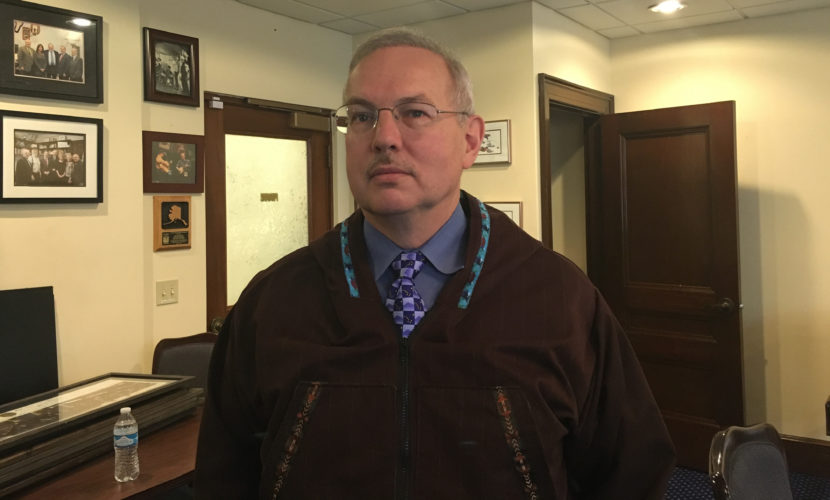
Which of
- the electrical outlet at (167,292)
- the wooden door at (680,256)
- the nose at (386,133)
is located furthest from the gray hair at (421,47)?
the wooden door at (680,256)

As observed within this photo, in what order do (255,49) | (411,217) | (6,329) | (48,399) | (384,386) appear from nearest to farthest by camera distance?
(384,386), (411,217), (48,399), (6,329), (255,49)

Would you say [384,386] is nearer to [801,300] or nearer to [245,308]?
[245,308]

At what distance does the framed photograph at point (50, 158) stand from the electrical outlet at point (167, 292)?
0.50 m

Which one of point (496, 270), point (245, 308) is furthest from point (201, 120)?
point (496, 270)

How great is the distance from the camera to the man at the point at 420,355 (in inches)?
39.8

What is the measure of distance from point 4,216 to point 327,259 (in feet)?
6.16

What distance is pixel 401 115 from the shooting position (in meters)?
1.11

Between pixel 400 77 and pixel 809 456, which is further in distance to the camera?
pixel 809 456

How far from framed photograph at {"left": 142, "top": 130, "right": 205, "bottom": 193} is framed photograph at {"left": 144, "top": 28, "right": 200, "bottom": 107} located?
0.17 meters

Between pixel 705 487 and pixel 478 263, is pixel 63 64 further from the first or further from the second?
pixel 705 487

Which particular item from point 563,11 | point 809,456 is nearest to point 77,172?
point 563,11

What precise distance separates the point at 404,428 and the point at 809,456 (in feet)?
11.3

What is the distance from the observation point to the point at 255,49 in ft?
11.3

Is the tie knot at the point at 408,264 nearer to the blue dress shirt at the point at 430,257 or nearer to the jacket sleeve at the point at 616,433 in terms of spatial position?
the blue dress shirt at the point at 430,257
